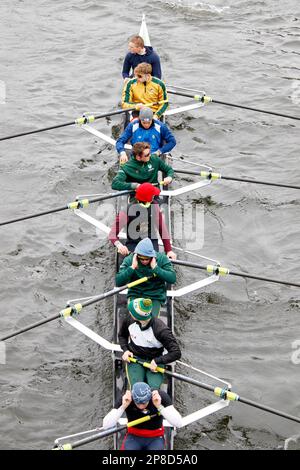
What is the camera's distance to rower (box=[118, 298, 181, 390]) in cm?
1141

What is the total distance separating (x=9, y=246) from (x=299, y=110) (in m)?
9.81

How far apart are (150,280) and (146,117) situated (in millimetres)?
3693

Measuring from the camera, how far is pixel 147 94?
17.7 m

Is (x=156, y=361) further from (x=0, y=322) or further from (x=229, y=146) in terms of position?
(x=229, y=146)

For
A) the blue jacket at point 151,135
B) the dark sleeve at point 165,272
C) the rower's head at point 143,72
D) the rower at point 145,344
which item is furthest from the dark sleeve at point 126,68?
the rower at point 145,344

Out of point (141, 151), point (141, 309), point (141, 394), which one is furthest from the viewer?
point (141, 151)

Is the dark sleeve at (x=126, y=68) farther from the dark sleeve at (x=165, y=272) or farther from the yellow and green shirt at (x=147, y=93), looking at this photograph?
the dark sleeve at (x=165, y=272)

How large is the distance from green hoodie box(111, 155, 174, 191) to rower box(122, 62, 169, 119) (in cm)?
312

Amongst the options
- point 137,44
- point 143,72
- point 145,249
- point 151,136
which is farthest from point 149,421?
point 137,44

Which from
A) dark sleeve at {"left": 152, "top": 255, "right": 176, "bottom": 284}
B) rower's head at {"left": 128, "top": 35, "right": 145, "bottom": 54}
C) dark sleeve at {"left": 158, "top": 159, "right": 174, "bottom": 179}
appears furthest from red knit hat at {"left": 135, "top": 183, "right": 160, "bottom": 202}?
rower's head at {"left": 128, "top": 35, "right": 145, "bottom": 54}

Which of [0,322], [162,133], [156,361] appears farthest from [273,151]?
[156,361]

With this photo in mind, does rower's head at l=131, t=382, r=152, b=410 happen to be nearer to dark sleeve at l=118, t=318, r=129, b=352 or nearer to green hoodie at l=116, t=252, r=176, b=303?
dark sleeve at l=118, t=318, r=129, b=352

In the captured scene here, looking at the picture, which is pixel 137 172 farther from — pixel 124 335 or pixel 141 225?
pixel 124 335

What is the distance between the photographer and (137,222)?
14.6m
